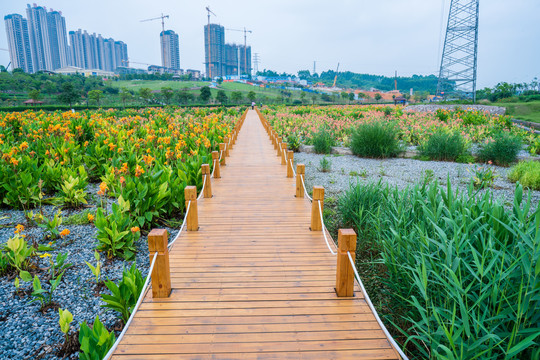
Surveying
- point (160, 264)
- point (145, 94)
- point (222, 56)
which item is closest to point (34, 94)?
point (145, 94)

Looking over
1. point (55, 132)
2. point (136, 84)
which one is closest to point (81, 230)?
point (55, 132)

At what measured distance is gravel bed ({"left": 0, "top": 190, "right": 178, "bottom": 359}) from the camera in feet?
8.50

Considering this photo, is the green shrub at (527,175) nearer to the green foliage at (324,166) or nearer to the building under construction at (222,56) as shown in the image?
the green foliage at (324,166)

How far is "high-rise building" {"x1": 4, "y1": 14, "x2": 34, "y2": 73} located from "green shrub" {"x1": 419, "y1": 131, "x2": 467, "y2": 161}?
166 meters

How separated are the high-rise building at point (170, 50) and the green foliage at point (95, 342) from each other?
171479 mm

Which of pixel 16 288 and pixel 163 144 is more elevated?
pixel 163 144

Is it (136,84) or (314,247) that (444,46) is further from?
(136,84)

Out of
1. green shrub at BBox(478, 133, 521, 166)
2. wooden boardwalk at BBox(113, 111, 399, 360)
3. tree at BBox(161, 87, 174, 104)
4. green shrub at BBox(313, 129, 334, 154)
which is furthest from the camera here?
tree at BBox(161, 87, 174, 104)

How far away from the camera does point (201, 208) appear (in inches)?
203

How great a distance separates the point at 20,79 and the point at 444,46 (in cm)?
5971

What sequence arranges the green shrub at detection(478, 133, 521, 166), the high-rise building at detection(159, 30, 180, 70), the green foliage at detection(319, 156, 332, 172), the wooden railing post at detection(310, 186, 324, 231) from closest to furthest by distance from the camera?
the wooden railing post at detection(310, 186, 324, 231)
the green foliage at detection(319, 156, 332, 172)
the green shrub at detection(478, 133, 521, 166)
the high-rise building at detection(159, 30, 180, 70)

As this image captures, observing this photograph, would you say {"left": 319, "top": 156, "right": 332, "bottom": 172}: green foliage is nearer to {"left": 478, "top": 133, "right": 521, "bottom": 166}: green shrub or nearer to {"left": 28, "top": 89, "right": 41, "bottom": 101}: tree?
{"left": 478, "top": 133, "right": 521, "bottom": 166}: green shrub

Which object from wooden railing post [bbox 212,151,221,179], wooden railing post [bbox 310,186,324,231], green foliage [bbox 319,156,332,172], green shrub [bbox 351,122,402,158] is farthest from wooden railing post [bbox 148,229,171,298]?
green shrub [bbox 351,122,402,158]

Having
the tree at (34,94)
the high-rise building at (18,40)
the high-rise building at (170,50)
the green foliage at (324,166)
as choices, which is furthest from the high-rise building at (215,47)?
the green foliage at (324,166)
